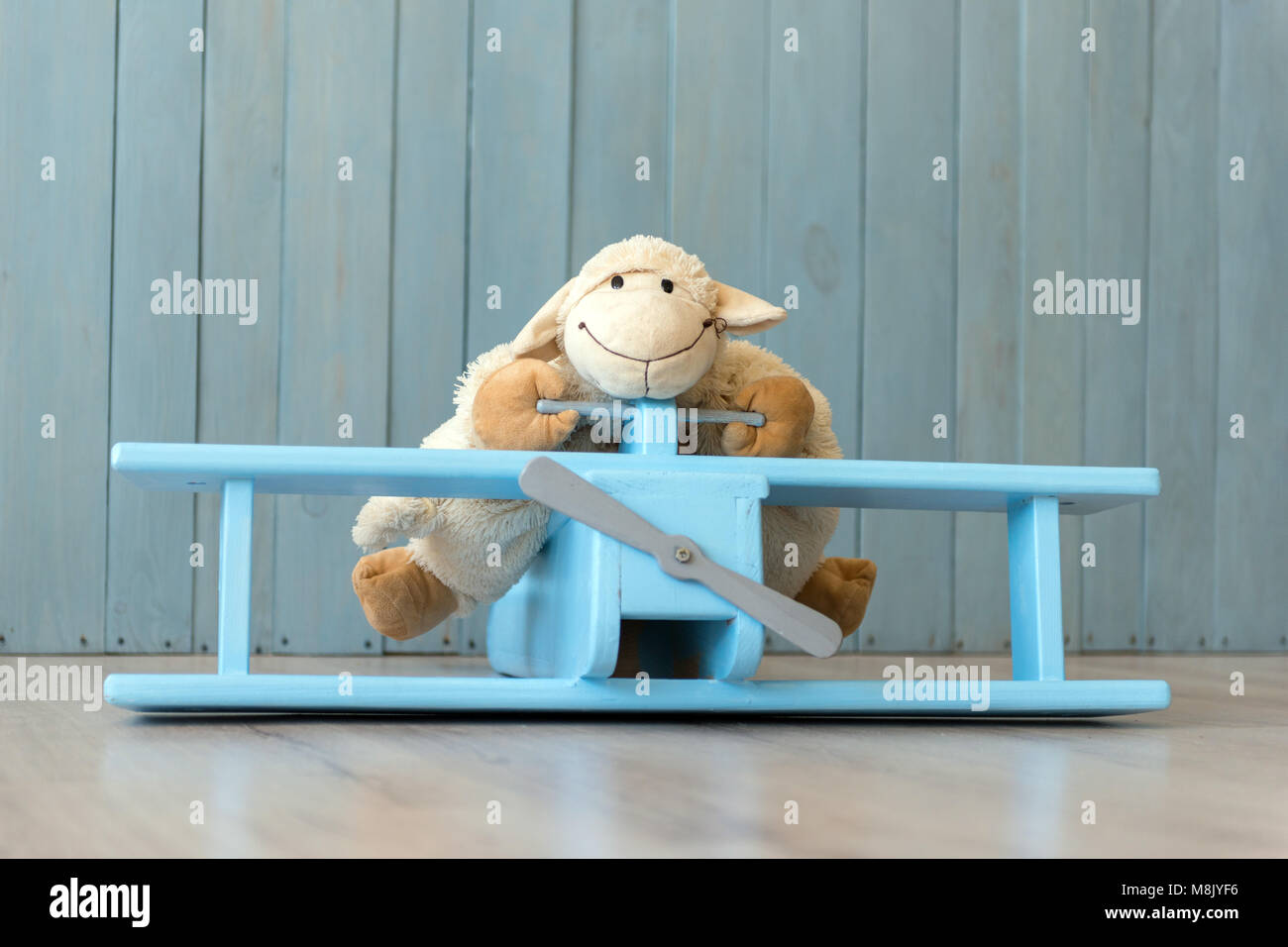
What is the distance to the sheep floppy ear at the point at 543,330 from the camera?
1258 millimetres

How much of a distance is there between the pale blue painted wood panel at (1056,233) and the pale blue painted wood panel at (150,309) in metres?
1.35

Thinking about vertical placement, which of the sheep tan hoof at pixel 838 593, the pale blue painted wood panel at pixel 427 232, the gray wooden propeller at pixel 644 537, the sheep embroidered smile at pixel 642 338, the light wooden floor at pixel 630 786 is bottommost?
the light wooden floor at pixel 630 786

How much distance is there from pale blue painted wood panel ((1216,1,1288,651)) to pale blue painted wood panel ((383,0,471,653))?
1331 millimetres

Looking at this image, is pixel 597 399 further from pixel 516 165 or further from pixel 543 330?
pixel 516 165

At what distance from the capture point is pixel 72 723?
1.09 meters

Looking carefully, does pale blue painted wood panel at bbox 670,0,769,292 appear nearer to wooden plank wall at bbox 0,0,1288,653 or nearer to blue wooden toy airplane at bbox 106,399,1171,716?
wooden plank wall at bbox 0,0,1288,653

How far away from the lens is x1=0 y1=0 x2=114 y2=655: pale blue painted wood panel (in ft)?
5.86

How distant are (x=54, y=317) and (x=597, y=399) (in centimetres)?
99

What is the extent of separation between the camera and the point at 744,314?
1255 mm

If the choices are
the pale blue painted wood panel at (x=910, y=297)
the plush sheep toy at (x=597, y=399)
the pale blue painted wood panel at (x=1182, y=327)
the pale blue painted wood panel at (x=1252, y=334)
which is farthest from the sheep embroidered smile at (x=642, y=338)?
the pale blue painted wood panel at (x=1252, y=334)

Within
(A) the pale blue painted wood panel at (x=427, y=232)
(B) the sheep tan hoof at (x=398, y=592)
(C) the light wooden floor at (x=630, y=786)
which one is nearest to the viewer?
(C) the light wooden floor at (x=630, y=786)

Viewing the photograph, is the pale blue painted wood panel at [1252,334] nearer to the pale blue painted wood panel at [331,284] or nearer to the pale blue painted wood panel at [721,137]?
the pale blue painted wood panel at [721,137]
